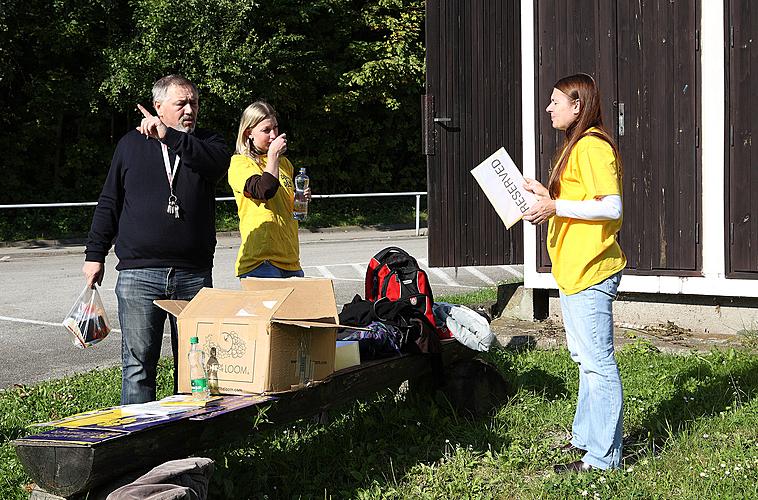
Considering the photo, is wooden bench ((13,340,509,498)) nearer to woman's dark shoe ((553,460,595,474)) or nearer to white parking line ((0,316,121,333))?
woman's dark shoe ((553,460,595,474))

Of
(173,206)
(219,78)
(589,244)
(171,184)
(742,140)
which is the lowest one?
(589,244)

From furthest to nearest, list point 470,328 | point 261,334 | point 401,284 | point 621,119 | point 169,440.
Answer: point 621,119, point 401,284, point 470,328, point 261,334, point 169,440

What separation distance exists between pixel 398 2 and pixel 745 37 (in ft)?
65.3

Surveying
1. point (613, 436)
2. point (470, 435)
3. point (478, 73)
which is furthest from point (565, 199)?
point (478, 73)

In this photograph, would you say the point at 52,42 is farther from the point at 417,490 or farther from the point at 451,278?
the point at 417,490

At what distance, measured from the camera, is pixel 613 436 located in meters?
4.67

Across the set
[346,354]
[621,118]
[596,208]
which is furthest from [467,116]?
[596,208]

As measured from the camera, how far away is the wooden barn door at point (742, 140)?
7445 millimetres

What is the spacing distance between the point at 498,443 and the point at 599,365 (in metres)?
0.90

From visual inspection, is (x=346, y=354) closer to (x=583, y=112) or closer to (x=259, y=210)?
(x=259, y=210)

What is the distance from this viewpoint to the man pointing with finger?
478 centimetres

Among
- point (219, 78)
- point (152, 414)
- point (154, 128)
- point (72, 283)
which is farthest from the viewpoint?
point (219, 78)

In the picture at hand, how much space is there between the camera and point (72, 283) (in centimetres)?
1372

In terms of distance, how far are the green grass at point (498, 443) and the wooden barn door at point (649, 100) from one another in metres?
1.45
